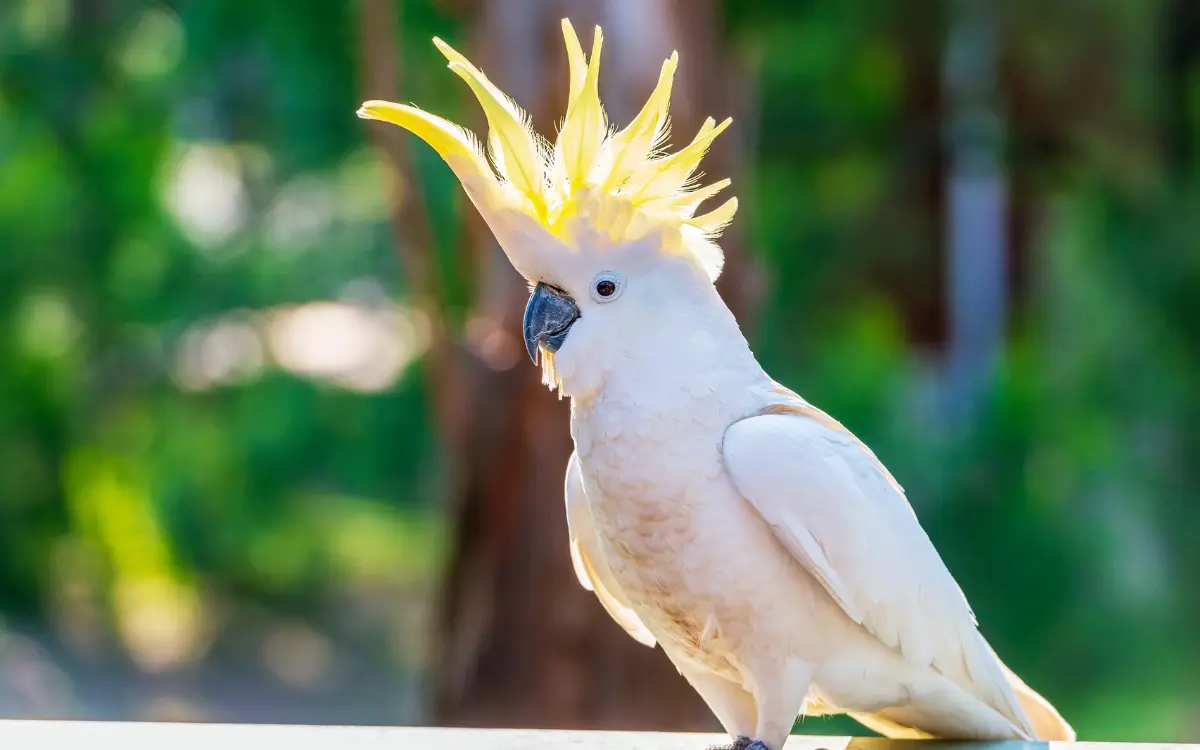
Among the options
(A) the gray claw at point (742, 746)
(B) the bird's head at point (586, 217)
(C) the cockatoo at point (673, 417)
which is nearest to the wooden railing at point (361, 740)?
(A) the gray claw at point (742, 746)

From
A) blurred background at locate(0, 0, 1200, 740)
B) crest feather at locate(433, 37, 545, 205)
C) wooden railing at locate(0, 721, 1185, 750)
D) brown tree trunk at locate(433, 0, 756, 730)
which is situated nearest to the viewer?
crest feather at locate(433, 37, 545, 205)

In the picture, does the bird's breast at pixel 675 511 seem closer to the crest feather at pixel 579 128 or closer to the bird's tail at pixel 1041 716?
the crest feather at pixel 579 128

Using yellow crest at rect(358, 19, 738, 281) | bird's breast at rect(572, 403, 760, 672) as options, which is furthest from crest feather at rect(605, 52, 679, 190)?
bird's breast at rect(572, 403, 760, 672)

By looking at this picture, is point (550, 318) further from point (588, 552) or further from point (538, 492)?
point (538, 492)

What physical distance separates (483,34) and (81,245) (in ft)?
4.68

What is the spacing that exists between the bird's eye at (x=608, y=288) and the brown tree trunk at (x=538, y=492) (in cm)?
128

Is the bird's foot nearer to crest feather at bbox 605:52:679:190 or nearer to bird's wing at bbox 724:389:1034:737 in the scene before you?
bird's wing at bbox 724:389:1034:737

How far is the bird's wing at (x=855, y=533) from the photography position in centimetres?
108

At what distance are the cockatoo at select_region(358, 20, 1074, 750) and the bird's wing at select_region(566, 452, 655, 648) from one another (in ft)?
0.24

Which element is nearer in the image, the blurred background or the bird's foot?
the bird's foot

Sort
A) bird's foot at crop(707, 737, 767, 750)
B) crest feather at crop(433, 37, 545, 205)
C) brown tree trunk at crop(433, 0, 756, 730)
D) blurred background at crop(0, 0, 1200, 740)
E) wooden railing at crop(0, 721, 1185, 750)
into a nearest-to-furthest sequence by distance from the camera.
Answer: crest feather at crop(433, 37, 545, 205) → bird's foot at crop(707, 737, 767, 750) → wooden railing at crop(0, 721, 1185, 750) → brown tree trunk at crop(433, 0, 756, 730) → blurred background at crop(0, 0, 1200, 740)

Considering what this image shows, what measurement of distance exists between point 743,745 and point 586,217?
0.54 meters

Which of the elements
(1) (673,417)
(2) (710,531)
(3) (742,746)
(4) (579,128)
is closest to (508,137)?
(4) (579,128)

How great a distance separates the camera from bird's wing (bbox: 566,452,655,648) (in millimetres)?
1228
